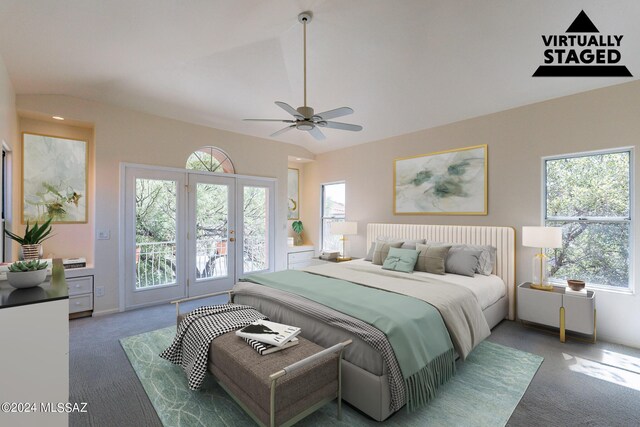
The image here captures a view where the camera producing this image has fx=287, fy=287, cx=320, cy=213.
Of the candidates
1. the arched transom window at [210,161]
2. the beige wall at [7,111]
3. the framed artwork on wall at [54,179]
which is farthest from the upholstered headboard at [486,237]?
the beige wall at [7,111]

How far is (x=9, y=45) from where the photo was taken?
2.62 m

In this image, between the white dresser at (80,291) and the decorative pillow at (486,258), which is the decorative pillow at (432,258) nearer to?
the decorative pillow at (486,258)

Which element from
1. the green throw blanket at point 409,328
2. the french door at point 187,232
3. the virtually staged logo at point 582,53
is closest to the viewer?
the green throw blanket at point 409,328

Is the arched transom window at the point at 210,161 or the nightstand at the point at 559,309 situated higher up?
the arched transom window at the point at 210,161

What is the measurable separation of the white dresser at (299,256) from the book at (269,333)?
3.87 metres

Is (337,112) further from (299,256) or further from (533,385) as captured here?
(299,256)

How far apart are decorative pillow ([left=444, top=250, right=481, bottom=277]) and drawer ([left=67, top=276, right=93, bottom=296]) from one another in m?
4.75

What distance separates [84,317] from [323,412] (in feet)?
12.0

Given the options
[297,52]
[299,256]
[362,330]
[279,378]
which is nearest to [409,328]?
[362,330]

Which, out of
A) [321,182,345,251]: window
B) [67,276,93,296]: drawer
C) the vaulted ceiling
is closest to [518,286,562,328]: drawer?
the vaulted ceiling

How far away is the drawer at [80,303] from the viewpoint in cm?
375

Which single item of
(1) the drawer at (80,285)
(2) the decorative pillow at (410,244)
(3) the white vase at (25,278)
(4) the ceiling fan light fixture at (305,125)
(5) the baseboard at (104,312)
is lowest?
(5) the baseboard at (104,312)

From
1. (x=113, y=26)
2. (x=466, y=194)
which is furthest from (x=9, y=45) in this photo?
(x=466, y=194)

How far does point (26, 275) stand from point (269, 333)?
1450 millimetres
